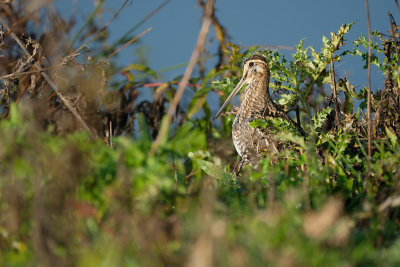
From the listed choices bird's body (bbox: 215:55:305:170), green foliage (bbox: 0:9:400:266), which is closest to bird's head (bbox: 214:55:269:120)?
bird's body (bbox: 215:55:305:170)

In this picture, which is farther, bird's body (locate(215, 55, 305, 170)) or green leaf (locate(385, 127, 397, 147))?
bird's body (locate(215, 55, 305, 170))

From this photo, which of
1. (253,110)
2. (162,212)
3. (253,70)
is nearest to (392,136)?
(253,110)

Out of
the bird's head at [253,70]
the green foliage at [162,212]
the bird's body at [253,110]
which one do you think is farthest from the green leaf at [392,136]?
the bird's head at [253,70]

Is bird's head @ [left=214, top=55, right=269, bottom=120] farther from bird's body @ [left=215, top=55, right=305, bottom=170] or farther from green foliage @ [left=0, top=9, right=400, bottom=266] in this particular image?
green foliage @ [left=0, top=9, right=400, bottom=266]

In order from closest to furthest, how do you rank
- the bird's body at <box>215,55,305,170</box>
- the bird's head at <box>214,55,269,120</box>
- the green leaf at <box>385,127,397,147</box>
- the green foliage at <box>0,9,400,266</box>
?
the green foliage at <box>0,9,400,266</box>
the green leaf at <box>385,127,397,147</box>
the bird's body at <box>215,55,305,170</box>
the bird's head at <box>214,55,269,120</box>

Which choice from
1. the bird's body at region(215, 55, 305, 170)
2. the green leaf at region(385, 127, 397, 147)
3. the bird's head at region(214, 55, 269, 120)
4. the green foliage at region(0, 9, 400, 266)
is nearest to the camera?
the green foliage at region(0, 9, 400, 266)

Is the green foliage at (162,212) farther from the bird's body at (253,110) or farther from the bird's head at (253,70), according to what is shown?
the bird's head at (253,70)

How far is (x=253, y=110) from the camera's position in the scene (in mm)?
5164

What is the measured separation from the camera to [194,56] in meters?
2.37

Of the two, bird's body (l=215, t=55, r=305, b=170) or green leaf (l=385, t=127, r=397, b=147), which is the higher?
bird's body (l=215, t=55, r=305, b=170)

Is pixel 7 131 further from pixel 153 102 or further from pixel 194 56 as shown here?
pixel 153 102

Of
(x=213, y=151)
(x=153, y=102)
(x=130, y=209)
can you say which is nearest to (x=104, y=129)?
(x=153, y=102)

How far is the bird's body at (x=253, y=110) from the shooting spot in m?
4.62

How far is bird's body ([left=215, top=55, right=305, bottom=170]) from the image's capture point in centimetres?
462
